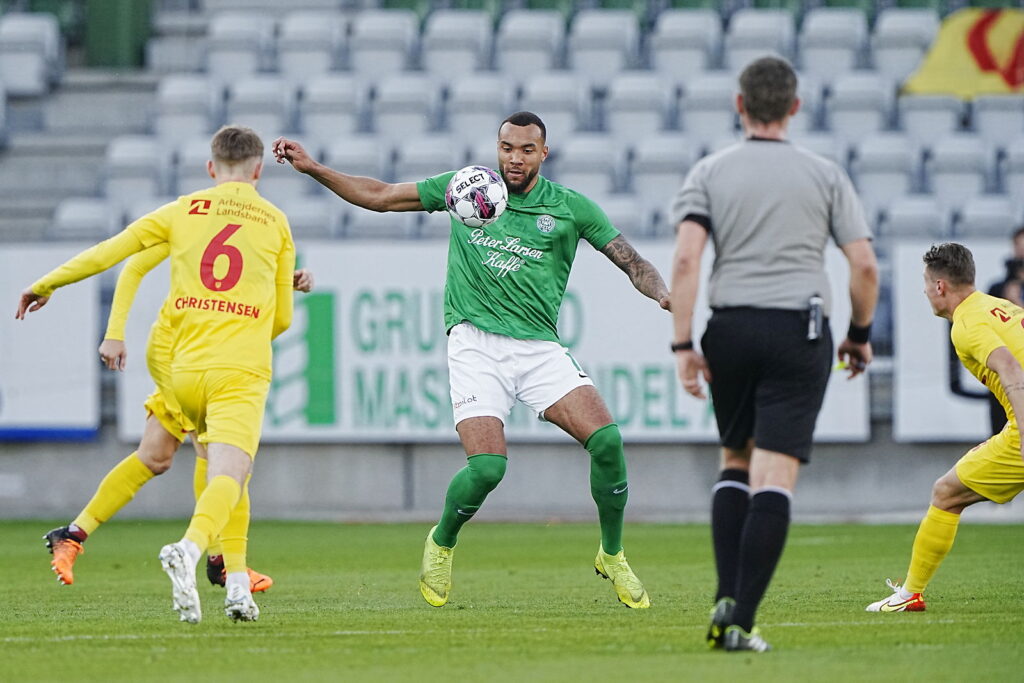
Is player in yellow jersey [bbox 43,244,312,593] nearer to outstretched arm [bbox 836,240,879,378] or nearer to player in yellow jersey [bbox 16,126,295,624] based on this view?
player in yellow jersey [bbox 16,126,295,624]

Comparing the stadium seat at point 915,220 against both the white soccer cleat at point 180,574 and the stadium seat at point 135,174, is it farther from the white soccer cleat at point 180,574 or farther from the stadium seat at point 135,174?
the white soccer cleat at point 180,574

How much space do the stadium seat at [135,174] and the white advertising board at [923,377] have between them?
7.73m

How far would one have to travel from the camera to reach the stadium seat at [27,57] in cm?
1864

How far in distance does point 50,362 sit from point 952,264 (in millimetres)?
9858

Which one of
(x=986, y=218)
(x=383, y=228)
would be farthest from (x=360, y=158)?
(x=986, y=218)

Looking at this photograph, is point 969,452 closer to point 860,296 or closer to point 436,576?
point 860,296

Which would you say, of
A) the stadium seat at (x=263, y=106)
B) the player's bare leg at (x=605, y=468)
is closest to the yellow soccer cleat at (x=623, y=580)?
the player's bare leg at (x=605, y=468)

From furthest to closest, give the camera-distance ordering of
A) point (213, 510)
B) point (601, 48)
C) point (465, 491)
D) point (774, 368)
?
point (601, 48)
point (465, 491)
point (213, 510)
point (774, 368)

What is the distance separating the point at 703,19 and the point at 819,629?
13.1 m

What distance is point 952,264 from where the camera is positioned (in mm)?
7027

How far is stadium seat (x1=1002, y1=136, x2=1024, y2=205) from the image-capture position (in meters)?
16.4

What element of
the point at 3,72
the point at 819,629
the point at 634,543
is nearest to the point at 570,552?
the point at 634,543

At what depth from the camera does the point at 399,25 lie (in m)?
18.6

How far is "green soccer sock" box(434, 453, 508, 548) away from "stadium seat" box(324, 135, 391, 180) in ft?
31.6
